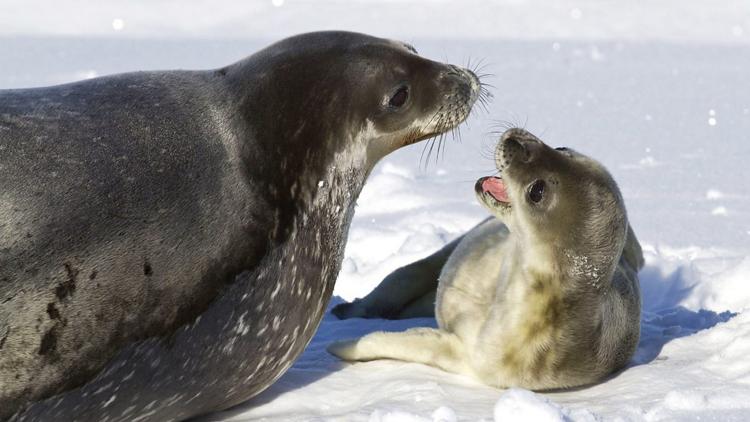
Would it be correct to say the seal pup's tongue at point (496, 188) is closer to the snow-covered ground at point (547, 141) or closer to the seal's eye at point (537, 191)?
the seal's eye at point (537, 191)

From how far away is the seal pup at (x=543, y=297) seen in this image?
322 centimetres

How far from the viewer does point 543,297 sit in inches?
129

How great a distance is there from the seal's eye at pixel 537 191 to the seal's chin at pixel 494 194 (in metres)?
0.14

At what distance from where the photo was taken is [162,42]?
1143cm

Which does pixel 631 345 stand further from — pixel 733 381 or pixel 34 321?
pixel 34 321

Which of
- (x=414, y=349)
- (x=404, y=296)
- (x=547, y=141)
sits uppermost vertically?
(x=547, y=141)

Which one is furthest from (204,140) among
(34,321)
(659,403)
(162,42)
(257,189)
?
(162,42)

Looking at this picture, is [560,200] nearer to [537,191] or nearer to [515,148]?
[537,191]

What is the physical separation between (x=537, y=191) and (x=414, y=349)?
59cm

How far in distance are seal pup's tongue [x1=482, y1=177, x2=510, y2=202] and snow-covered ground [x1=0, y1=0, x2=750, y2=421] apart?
1.19ft

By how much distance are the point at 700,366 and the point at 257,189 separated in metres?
1.32

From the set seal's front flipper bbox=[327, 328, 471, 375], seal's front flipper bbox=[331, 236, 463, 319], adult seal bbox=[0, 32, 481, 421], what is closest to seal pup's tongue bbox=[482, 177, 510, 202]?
adult seal bbox=[0, 32, 481, 421]

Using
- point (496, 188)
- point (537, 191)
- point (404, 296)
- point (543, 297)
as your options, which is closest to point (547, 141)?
point (404, 296)

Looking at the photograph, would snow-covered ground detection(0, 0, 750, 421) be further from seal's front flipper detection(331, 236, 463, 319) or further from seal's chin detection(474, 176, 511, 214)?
seal's chin detection(474, 176, 511, 214)
